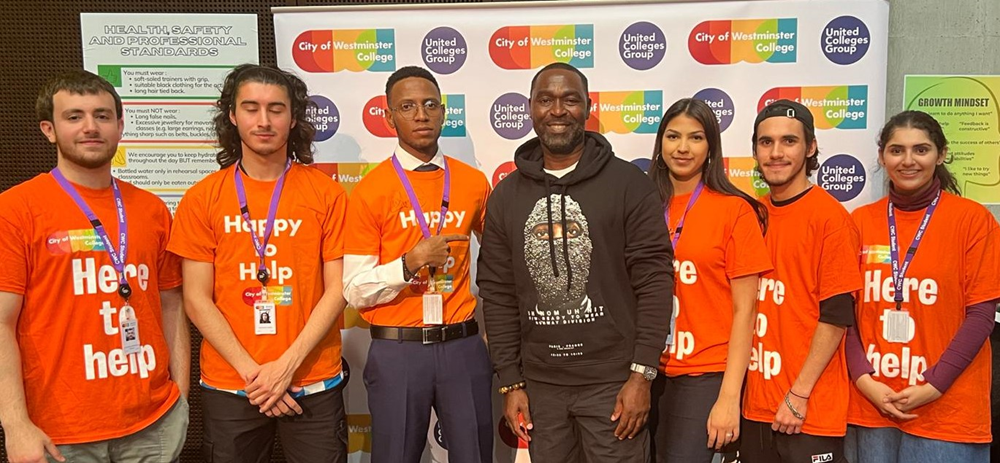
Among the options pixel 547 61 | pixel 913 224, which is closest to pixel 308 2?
pixel 547 61

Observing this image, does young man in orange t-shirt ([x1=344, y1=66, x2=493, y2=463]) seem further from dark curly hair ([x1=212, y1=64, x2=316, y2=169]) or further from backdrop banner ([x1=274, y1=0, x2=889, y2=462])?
backdrop banner ([x1=274, y1=0, x2=889, y2=462])

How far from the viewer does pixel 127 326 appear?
6.84ft

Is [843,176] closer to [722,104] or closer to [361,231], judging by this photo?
[722,104]

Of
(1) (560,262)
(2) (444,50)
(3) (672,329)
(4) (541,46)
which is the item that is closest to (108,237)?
(1) (560,262)

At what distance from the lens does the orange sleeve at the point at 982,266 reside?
215 centimetres

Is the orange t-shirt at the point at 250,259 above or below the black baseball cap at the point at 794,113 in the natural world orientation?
Result: below

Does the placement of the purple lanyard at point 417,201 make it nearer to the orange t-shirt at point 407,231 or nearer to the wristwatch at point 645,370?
the orange t-shirt at point 407,231

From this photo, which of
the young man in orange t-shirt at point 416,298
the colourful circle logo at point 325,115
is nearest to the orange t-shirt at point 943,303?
the young man in orange t-shirt at point 416,298

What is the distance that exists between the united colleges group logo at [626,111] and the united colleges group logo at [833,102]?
531mm

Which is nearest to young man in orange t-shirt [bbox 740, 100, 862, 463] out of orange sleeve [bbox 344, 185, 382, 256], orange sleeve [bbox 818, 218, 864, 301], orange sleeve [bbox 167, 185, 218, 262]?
orange sleeve [bbox 818, 218, 864, 301]

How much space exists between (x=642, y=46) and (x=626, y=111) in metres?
0.34

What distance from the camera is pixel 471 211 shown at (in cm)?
248

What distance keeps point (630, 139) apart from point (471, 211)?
44.4 inches

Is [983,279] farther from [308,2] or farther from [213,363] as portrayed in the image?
[308,2]
